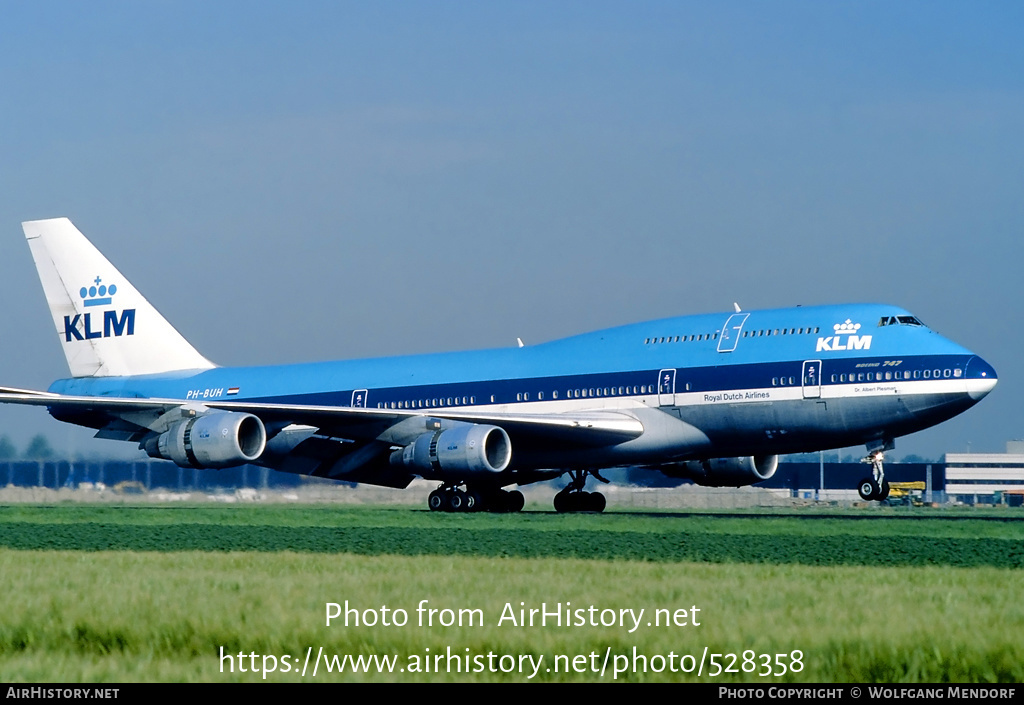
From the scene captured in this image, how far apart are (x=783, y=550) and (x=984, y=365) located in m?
11.7

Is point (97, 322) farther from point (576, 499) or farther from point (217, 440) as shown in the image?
point (576, 499)

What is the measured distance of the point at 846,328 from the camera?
1206 inches

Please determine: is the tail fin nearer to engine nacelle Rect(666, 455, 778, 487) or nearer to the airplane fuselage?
the airplane fuselage

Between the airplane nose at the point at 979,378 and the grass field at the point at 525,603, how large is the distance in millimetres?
6481

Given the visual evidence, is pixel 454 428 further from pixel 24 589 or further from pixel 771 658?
pixel 771 658

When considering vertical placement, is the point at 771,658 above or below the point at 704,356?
below

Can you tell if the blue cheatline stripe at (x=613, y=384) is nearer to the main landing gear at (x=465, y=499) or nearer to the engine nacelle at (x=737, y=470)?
the main landing gear at (x=465, y=499)

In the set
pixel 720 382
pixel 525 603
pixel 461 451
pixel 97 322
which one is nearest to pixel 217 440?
pixel 461 451

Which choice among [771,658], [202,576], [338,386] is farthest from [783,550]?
[338,386]

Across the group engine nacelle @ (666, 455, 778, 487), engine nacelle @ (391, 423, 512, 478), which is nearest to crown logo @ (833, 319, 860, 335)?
engine nacelle @ (666, 455, 778, 487)

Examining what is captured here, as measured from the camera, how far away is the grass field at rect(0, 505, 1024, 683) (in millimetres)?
9531

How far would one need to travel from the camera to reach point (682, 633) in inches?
414

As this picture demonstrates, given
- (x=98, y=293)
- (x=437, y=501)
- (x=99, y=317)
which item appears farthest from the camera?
(x=98, y=293)

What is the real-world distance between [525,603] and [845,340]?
65.3 feet
